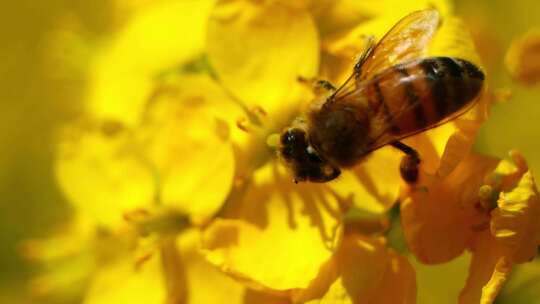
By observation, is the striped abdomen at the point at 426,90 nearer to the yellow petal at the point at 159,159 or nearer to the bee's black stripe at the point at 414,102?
the bee's black stripe at the point at 414,102

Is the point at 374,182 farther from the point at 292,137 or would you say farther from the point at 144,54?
the point at 144,54

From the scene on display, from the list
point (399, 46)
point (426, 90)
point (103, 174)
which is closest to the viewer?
point (426, 90)

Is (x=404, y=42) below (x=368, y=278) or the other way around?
the other way around

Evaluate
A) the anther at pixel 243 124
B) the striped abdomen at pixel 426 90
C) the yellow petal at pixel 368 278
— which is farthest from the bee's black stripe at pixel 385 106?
the anther at pixel 243 124

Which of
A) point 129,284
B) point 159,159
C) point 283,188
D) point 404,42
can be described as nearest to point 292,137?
point 283,188

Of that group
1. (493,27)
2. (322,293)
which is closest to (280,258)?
(322,293)

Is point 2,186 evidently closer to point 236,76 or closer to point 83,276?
point 83,276
